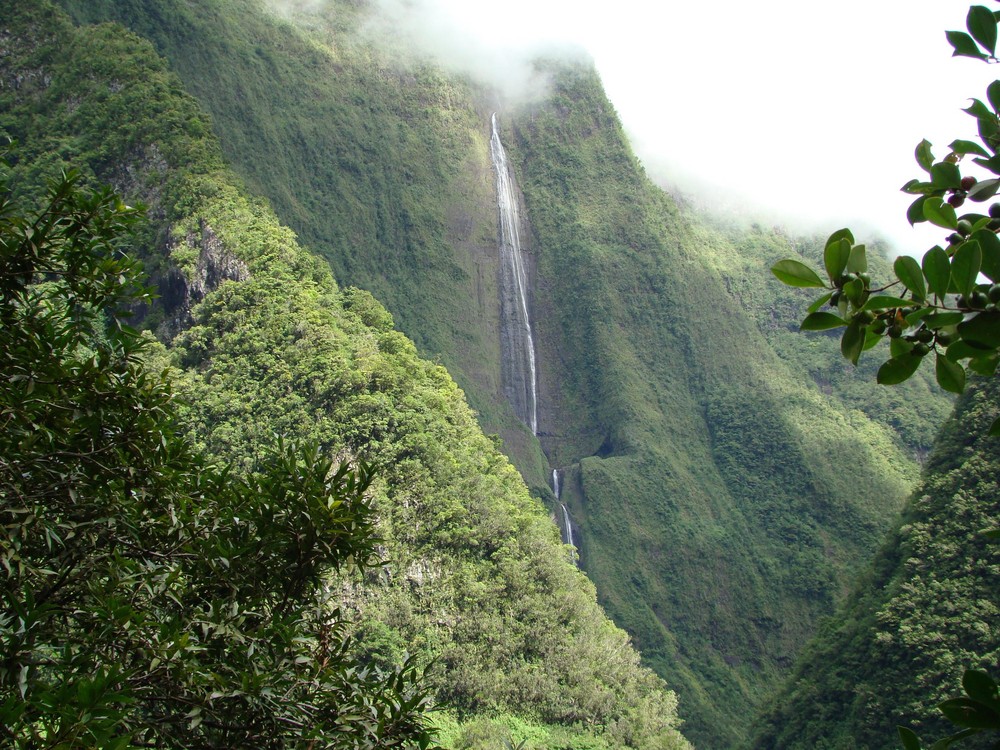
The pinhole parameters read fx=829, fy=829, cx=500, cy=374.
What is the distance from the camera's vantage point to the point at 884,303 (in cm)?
181

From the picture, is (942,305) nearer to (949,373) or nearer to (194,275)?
(949,373)

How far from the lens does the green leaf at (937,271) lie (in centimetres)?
175

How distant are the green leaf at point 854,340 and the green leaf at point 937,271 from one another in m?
0.17

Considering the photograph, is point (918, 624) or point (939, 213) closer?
point (939, 213)

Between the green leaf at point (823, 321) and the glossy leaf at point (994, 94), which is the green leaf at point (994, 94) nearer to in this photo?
the glossy leaf at point (994, 94)

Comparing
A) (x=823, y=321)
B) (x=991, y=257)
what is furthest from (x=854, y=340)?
(x=991, y=257)

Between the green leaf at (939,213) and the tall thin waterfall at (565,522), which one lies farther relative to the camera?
the tall thin waterfall at (565,522)

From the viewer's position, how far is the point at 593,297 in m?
69.7

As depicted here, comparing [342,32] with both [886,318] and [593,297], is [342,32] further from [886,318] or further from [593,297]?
[886,318]

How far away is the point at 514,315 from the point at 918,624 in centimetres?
4299

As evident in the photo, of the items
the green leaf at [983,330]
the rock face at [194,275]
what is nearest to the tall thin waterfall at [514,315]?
the rock face at [194,275]

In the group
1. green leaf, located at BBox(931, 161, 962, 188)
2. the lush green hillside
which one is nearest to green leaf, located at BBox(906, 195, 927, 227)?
green leaf, located at BBox(931, 161, 962, 188)

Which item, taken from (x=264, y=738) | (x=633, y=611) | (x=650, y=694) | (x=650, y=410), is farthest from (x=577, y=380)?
(x=264, y=738)

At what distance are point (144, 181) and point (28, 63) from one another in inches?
401
